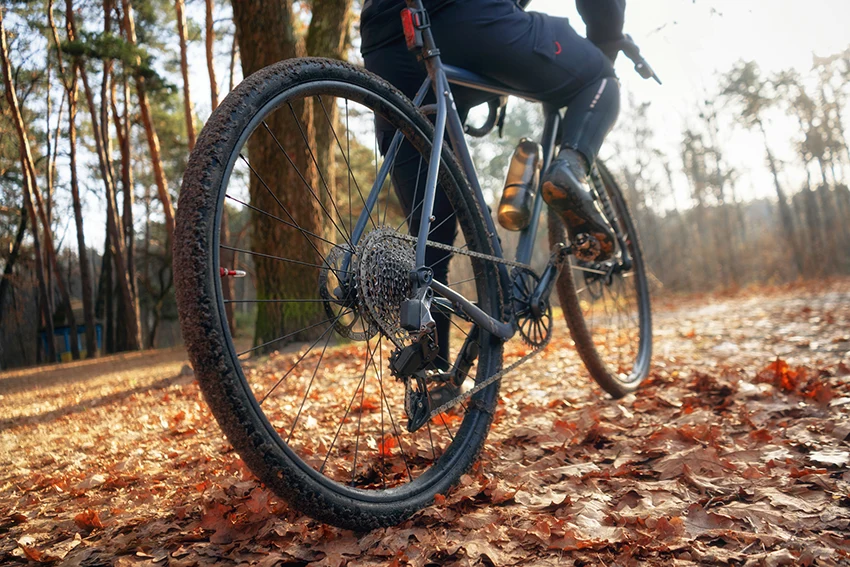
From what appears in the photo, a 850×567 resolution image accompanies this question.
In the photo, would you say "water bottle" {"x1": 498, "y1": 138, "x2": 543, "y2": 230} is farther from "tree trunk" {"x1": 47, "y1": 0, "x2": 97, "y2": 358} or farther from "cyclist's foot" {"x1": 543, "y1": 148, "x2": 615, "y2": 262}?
"tree trunk" {"x1": 47, "y1": 0, "x2": 97, "y2": 358}

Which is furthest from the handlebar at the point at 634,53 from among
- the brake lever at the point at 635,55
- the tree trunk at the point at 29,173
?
the tree trunk at the point at 29,173

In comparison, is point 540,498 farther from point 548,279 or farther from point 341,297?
point 548,279

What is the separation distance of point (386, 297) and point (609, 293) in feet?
6.22

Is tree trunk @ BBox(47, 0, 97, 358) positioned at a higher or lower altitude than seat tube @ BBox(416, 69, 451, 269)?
higher

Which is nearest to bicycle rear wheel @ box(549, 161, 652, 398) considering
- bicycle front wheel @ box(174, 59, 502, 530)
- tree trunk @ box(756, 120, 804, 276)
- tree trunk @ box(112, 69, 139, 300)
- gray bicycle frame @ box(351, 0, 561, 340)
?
gray bicycle frame @ box(351, 0, 561, 340)

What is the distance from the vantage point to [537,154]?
225 centimetres

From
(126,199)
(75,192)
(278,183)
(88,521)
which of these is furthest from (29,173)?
(88,521)

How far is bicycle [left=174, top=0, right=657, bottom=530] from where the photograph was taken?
1088mm

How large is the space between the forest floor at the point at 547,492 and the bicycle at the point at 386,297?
0.16m

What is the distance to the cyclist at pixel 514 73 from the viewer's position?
1.87 m

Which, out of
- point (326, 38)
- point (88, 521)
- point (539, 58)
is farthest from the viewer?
point (326, 38)

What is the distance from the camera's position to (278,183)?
551 centimetres

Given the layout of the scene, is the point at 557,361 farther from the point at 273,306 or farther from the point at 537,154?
the point at 273,306

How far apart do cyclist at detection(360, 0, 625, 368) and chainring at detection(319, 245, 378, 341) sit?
0.40 meters
